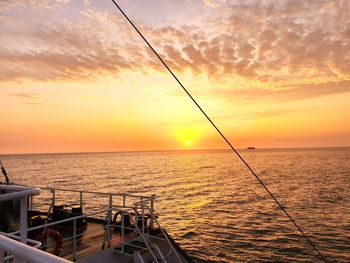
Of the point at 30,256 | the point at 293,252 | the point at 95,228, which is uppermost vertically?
the point at 30,256

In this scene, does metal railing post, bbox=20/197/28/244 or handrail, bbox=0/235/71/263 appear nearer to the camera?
handrail, bbox=0/235/71/263

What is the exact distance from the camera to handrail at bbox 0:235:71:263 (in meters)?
1.71

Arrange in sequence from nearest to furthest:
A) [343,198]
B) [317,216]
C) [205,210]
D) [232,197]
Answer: [317,216] < [205,210] < [343,198] < [232,197]

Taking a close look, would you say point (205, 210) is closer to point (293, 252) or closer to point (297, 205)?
point (297, 205)

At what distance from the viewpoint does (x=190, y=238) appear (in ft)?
83.5

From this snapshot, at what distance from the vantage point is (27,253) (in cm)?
187

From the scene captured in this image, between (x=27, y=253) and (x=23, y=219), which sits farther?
(x=23, y=219)

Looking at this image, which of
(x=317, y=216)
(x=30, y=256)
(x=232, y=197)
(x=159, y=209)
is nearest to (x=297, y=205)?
(x=317, y=216)

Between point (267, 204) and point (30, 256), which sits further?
point (267, 204)

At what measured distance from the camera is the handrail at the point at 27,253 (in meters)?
1.71

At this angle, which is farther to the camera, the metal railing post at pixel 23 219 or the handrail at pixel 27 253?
the metal railing post at pixel 23 219

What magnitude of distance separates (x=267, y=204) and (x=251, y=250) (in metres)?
20.5

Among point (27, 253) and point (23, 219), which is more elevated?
point (27, 253)

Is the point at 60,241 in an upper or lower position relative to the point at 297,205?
upper
